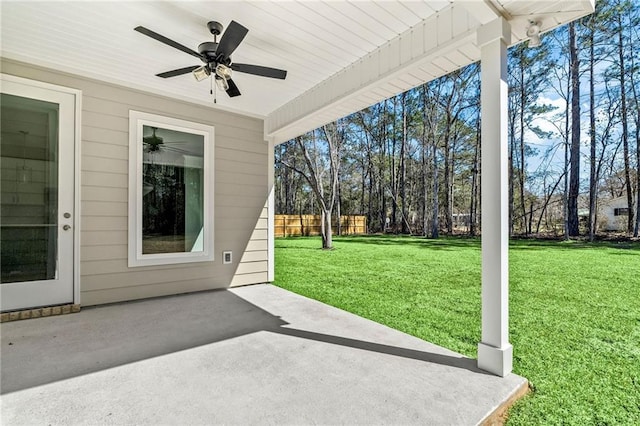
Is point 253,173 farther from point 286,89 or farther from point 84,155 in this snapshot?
point 84,155

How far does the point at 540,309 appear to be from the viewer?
10.5 ft

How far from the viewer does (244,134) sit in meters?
4.42

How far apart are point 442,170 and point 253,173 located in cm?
1166

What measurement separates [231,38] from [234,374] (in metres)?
2.25

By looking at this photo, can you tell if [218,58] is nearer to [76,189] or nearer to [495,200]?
[76,189]

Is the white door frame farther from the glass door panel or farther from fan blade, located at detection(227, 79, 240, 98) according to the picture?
fan blade, located at detection(227, 79, 240, 98)

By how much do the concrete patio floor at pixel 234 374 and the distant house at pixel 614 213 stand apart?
10970mm

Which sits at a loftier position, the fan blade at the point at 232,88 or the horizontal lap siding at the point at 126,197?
the fan blade at the point at 232,88

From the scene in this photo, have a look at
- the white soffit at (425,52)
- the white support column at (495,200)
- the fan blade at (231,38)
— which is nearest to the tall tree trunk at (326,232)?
the white soffit at (425,52)

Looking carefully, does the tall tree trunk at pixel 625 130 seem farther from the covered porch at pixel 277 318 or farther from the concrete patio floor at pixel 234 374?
the concrete patio floor at pixel 234 374

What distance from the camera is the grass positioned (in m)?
1.72

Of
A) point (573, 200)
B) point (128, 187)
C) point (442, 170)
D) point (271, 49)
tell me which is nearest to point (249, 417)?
point (271, 49)

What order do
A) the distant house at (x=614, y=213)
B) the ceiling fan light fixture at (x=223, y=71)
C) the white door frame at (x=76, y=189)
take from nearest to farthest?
1. the ceiling fan light fixture at (x=223, y=71)
2. the white door frame at (x=76, y=189)
3. the distant house at (x=614, y=213)

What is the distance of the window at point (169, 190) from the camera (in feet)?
11.8
